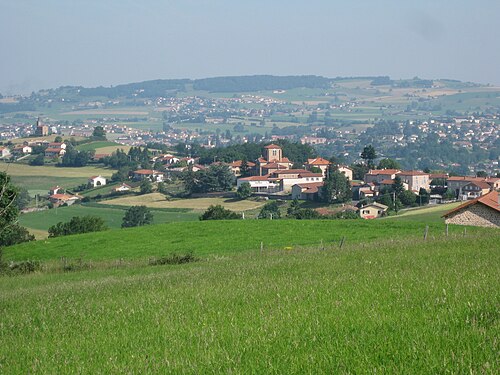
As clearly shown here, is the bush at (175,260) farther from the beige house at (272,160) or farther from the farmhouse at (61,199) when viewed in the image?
the beige house at (272,160)

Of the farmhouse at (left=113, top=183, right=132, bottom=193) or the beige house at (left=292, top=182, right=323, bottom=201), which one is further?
the farmhouse at (left=113, top=183, right=132, bottom=193)

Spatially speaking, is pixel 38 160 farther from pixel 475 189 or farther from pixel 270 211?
pixel 475 189

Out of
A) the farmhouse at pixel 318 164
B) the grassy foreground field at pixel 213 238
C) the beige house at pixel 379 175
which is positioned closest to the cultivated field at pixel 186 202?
the beige house at pixel 379 175

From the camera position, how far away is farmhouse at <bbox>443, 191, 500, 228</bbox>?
45.0m

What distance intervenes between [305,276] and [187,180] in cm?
10704

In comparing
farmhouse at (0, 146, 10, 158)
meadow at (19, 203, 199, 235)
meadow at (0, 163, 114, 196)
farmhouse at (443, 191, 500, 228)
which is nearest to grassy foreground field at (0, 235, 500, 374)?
farmhouse at (443, 191, 500, 228)

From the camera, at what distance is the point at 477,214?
1799 inches

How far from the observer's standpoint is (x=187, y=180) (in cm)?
12331

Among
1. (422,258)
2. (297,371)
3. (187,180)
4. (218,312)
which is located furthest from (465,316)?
(187,180)

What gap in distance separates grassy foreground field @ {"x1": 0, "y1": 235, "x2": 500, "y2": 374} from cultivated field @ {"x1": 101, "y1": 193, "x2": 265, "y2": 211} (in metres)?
85.9

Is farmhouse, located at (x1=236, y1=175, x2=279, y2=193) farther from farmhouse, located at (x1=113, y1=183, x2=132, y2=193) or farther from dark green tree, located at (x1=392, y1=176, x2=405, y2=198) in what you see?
dark green tree, located at (x1=392, y1=176, x2=405, y2=198)

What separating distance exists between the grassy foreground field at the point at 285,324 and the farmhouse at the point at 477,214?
27747 mm

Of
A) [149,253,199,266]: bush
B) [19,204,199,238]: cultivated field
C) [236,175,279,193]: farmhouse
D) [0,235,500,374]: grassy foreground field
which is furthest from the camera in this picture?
[236,175,279,193]: farmhouse

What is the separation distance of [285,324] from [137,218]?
81.3 m
